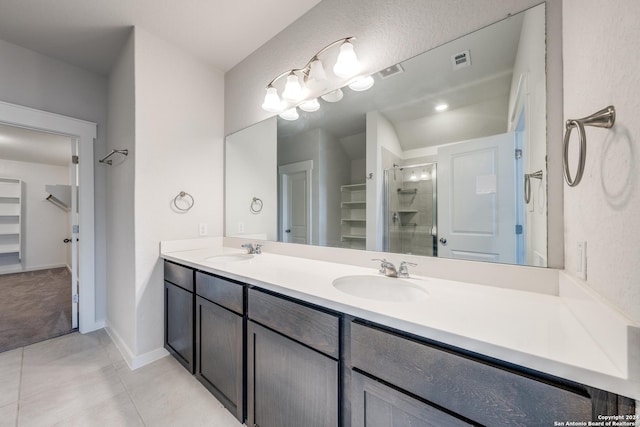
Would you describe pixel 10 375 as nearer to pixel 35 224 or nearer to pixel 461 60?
pixel 461 60

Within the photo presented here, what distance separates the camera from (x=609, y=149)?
606 mm

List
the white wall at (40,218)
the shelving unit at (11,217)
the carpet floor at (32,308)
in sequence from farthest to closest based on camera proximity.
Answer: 1. the white wall at (40,218)
2. the shelving unit at (11,217)
3. the carpet floor at (32,308)

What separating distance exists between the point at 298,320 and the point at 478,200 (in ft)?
3.09

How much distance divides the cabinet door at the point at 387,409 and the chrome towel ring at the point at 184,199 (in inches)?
75.3

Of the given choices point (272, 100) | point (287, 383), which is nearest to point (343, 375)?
point (287, 383)

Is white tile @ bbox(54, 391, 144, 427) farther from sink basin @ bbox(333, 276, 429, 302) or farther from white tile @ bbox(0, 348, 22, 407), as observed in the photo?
sink basin @ bbox(333, 276, 429, 302)

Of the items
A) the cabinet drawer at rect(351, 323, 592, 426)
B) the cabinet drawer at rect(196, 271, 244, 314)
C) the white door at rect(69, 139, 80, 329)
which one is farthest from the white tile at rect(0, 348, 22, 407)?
the cabinet drawer at rect(351, 323, 592, 426)

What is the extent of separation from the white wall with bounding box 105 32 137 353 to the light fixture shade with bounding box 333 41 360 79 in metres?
1.57

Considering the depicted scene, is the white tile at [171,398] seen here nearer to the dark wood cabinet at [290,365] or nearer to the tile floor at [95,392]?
the tile floor at [95,392]

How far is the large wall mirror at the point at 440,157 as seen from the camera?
3.30 ft

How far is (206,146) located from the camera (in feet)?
7.56

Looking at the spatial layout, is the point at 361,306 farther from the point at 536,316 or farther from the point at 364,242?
the point at 364,242

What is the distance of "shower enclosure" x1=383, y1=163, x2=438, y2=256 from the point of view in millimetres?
1246

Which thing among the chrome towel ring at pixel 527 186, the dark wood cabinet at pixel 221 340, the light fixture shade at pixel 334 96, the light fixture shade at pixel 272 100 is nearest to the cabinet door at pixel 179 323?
the dark wood cabinet at pixel 221 340
